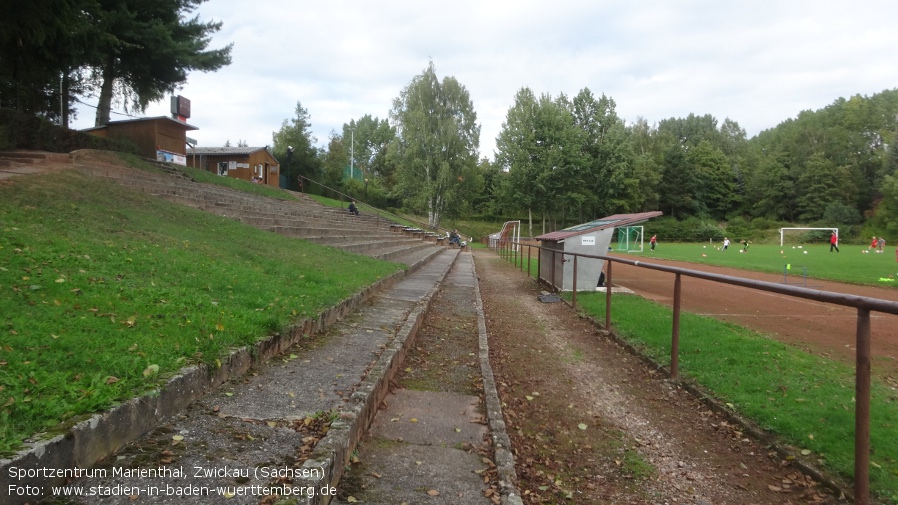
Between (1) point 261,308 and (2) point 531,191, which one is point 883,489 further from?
(2) point 531,191

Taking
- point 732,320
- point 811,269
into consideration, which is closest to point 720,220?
point 811,269

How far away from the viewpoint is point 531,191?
48.6m

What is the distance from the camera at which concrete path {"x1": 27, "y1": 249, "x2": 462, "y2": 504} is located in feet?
7.53

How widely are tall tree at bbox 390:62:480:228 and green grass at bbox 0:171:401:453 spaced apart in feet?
113

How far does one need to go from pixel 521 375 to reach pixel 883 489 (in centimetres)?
321

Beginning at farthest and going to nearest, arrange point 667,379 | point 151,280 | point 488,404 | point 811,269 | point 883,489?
point 811,269 < point 667,379 < point 151,280 < point 488,404 < point 883,489

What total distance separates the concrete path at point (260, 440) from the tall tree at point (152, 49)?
1761 cm

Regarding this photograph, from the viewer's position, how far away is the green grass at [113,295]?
8.79 feet

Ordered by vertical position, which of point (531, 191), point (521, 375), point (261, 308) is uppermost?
point (531, 191)

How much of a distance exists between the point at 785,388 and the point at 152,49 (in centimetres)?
2288

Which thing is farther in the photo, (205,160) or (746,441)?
(205,160)

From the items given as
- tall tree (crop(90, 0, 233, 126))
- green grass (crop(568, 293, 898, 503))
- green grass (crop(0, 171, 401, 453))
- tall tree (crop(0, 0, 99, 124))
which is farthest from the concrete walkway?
tall tree (crop(90, 0, 233, 126))

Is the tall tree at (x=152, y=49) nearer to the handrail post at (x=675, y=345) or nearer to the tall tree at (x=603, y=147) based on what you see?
the handrail post at (x=675, y=345)

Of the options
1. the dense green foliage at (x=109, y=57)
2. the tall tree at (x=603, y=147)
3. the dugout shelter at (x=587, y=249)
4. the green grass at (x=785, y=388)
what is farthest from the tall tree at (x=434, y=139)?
the green grass at (x=785, y=388)
